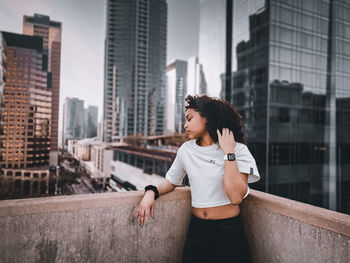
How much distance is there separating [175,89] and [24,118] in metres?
127

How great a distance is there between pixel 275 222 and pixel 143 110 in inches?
→ 3988

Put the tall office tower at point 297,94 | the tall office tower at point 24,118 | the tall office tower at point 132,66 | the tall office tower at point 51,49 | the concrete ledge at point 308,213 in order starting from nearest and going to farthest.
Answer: the concrete ledge at point 308,213
the tall office tower at point 24,118
the tall office tower at point 51,49
the tall office tower at point 297,94
the tall office tower at point 132,66

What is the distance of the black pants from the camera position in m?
1.47

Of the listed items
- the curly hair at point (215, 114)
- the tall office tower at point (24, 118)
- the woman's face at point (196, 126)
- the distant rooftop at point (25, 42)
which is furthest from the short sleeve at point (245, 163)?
the distant rooftop at point (25, 42)

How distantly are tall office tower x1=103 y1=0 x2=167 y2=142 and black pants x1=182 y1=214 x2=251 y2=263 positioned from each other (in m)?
96.7

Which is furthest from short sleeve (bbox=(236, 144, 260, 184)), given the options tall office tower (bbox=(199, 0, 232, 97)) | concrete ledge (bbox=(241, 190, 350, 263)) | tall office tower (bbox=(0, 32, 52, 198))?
tall office tower (bbox=(199, 0, 232, 97))

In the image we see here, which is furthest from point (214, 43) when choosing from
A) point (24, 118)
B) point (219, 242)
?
point (219, 242)

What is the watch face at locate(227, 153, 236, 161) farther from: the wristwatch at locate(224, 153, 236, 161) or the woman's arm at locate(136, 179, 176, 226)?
the woman's arm at locate(136, 179, 176, 226)

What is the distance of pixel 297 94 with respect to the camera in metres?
21.0

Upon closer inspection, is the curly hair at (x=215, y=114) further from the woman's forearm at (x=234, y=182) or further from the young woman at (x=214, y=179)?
the woman's forearm at (x=234, y=182)

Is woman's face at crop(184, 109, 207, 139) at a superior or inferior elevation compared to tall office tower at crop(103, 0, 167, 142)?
inferior

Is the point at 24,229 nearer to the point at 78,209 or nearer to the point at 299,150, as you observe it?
the point at 78,209

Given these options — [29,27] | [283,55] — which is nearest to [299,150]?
[283,55]

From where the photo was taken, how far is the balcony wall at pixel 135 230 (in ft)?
4.85
